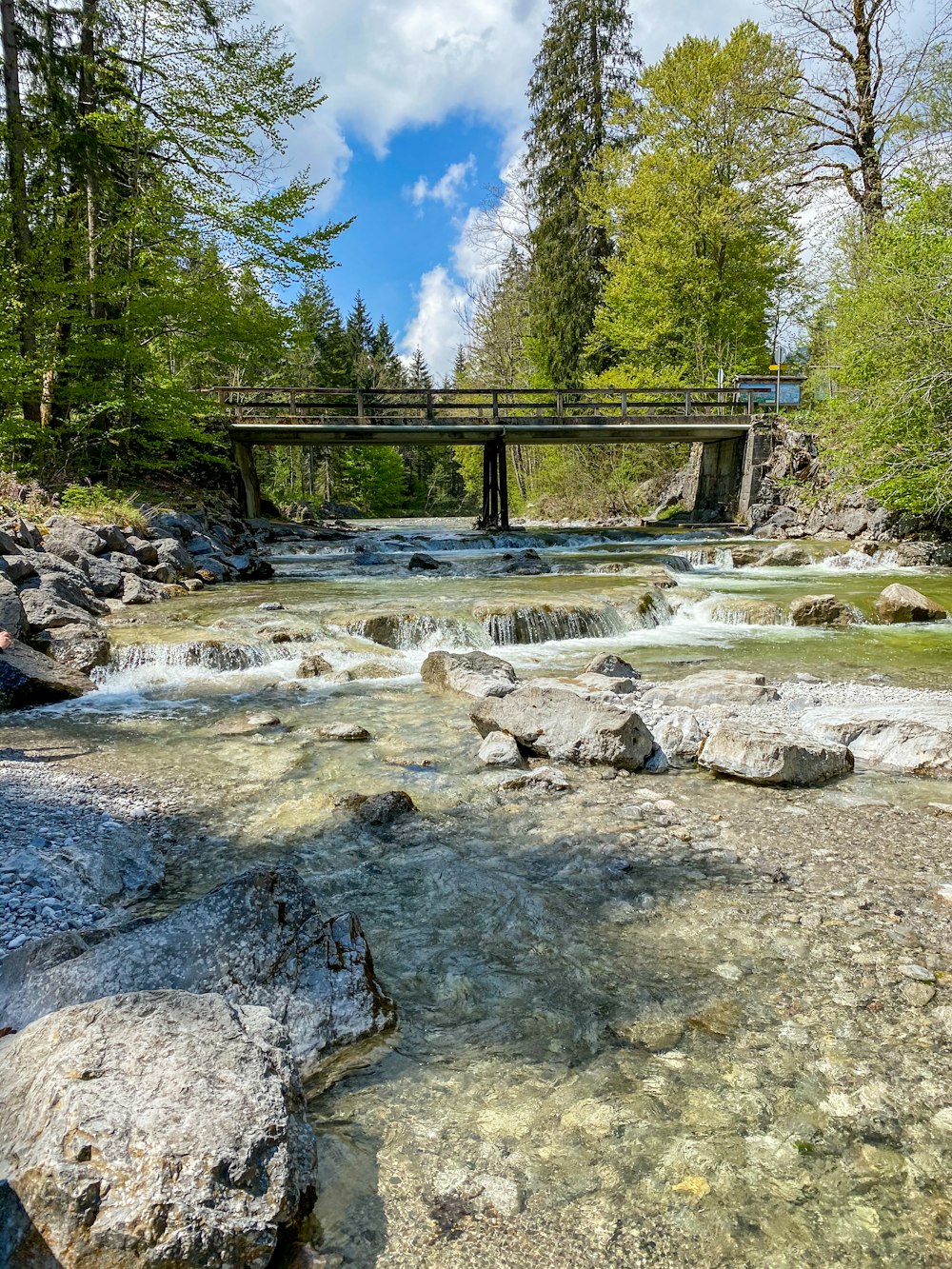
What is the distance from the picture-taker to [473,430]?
21625 millimetres

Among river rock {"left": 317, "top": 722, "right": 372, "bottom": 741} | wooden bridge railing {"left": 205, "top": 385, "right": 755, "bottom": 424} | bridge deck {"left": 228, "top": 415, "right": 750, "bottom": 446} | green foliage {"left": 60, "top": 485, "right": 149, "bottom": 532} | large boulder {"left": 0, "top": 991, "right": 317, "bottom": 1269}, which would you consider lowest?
river rock {"left": 317, "top": 722, "right": 372, "bottom": 741}

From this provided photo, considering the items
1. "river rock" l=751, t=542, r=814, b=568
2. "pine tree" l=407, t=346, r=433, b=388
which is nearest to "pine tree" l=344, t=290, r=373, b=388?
"pine tree" l=407, t=346, r=433, b=388

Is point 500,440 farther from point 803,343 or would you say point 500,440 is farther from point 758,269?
point 803,343

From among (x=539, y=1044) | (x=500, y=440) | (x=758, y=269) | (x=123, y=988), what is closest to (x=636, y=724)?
(x=539, y=1044)

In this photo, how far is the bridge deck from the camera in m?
21.1

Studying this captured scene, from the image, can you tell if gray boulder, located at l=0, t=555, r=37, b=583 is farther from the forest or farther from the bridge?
the bridge

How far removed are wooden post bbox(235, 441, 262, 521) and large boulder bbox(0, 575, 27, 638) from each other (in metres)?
15.5

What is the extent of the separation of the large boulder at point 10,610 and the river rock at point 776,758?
663 centimetres

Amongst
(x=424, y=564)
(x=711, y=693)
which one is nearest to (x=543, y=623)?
(x=711, y=693)

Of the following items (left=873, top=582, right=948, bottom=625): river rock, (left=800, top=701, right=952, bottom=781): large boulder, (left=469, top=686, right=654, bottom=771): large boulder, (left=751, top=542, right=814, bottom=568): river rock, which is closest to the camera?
(left=800, top=701, right=952, bottom=781): large boulder

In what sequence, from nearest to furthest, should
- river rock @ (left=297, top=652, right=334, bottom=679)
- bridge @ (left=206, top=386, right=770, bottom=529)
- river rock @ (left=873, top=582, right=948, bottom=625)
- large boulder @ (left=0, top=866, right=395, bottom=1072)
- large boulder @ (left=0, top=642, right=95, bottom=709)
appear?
large boulder @ (left=0, top=866, right=395, bottom=1072), large boulder @ (left=0, top=642, right=95, bottom=709), river rock @ (left=297, top=652, right=334, bottom=679), river rock @ (left=873, top=582, right=948, bottom=625), bridge @ (left=206, top=386, right=770, bottom=529)

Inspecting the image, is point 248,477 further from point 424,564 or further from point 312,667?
point 312,667

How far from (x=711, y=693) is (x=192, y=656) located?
5.80 m

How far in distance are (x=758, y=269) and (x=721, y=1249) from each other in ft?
97.4
